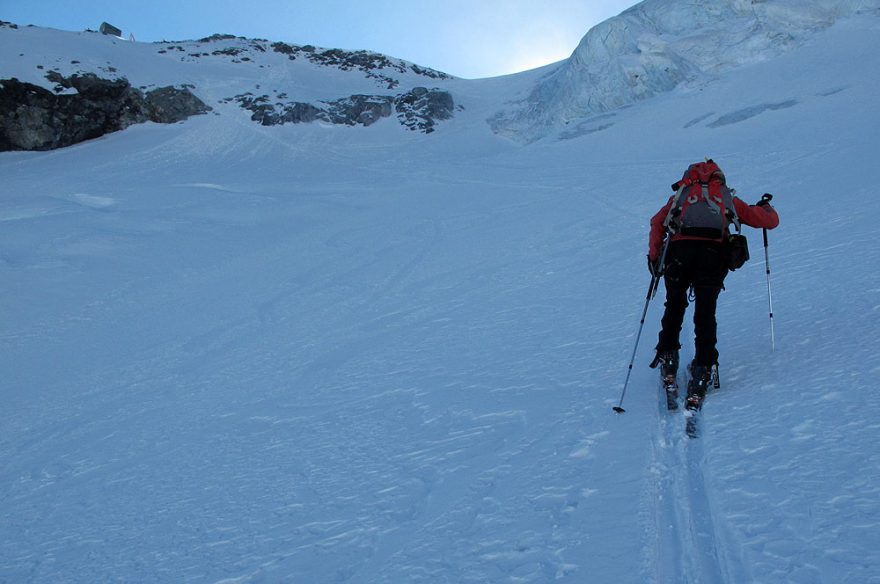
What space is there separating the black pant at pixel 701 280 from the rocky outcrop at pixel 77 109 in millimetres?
37631

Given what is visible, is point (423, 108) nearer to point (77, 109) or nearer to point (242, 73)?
point (242, 73)

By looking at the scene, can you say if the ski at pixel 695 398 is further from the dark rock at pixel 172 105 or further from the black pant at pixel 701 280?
the dark rock at pixel 172 105

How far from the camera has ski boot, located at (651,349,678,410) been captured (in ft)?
13.4

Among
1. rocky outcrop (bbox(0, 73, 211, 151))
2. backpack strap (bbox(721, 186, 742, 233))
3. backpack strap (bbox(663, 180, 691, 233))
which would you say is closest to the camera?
backpack strap (bbox(721, 186, 742, 233))

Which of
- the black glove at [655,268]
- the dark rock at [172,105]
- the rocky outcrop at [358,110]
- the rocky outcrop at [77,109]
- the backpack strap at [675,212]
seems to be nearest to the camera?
the backpack strap at [675,212]

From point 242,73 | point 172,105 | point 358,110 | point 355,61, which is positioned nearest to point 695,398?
point 358,110

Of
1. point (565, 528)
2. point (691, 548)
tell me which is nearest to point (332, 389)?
point (565, 528)

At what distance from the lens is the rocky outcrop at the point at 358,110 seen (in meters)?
36.9

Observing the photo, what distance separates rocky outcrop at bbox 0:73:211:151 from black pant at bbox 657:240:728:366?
37631 mm

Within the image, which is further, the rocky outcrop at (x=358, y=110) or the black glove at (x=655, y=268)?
the rocky outcrop at (x=358, y=110)

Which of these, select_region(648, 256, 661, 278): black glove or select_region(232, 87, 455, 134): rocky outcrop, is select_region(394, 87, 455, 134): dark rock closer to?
select_region(232, 87, 455, 134): rocky outcrop

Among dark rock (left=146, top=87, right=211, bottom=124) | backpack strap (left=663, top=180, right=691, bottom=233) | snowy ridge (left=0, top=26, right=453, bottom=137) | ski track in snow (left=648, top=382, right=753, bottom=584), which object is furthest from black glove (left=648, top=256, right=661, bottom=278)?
dark rock (left=146, top=87, right=211, bottom=124)

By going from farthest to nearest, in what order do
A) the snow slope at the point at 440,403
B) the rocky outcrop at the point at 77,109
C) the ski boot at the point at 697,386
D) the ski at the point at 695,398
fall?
the rocky outcrop at the point at 77,109 < the ski boot at the point at 697,386 < the ski at the point at 695,398 < the snow slope at the point at 440,403

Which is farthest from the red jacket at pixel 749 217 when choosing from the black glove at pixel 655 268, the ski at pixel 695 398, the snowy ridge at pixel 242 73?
the snowy ridge at pixel 242 73
